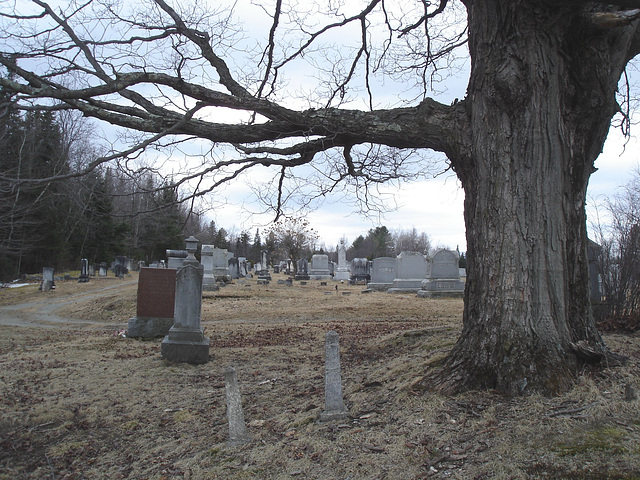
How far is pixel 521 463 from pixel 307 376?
3624 mm

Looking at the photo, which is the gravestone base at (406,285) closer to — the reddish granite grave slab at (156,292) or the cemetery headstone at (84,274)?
the reddish granite grave slab at (156,292)

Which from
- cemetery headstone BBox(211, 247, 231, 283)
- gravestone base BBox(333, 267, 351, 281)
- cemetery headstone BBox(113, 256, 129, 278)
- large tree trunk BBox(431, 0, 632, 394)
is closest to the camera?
large tree trunk BBox(431, 0, 632, 394)

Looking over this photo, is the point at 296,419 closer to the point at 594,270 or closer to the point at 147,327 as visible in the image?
the point at 147,327

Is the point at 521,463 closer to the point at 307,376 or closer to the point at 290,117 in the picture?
the point at 307,376

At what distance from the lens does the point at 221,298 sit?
1772 centimetres

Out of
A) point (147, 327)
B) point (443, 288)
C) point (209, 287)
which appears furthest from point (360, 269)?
point (147, 327)

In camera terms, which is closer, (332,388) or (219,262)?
(332,388)

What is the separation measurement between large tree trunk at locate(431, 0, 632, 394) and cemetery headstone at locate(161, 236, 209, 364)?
4.78 m

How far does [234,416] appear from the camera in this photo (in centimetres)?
402

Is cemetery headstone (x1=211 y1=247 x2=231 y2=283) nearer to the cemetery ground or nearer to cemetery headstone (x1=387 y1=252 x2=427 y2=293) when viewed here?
cemetery headstone (x1=387 y1=252 x2=427 y2=293)

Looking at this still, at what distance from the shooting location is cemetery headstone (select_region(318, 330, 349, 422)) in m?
4.01

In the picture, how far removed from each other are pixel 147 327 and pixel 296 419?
661 centimetres

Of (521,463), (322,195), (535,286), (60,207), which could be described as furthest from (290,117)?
(60,207)

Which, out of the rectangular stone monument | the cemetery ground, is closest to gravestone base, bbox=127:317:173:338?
the rectangular stone monument
